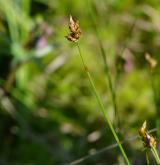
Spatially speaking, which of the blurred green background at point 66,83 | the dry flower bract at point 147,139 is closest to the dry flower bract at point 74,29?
the dry flower bract at point 147,139

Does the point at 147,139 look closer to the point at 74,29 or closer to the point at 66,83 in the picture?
the point at 74,29

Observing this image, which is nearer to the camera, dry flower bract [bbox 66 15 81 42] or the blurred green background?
dry flower bract [bbox 66 15 81 42]

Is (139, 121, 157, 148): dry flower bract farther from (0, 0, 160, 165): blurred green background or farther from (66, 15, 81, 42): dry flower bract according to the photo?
(0, 0, 160, 165): blurred green background

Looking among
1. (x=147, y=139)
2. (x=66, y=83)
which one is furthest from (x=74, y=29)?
(x=66, y=83)

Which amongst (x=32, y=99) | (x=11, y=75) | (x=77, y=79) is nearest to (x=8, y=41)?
(x=11, y=75)

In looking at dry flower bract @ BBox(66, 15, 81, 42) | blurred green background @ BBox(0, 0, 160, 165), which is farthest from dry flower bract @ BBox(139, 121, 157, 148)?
blurred green background @ BBox(0, 0, 160, 165)

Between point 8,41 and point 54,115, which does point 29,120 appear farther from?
point 8,41

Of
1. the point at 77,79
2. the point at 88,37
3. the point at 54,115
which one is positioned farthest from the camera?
the point at 88,37

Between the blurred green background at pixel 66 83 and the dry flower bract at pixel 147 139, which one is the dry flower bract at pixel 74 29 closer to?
the dry flower bract at pixel 147 139
